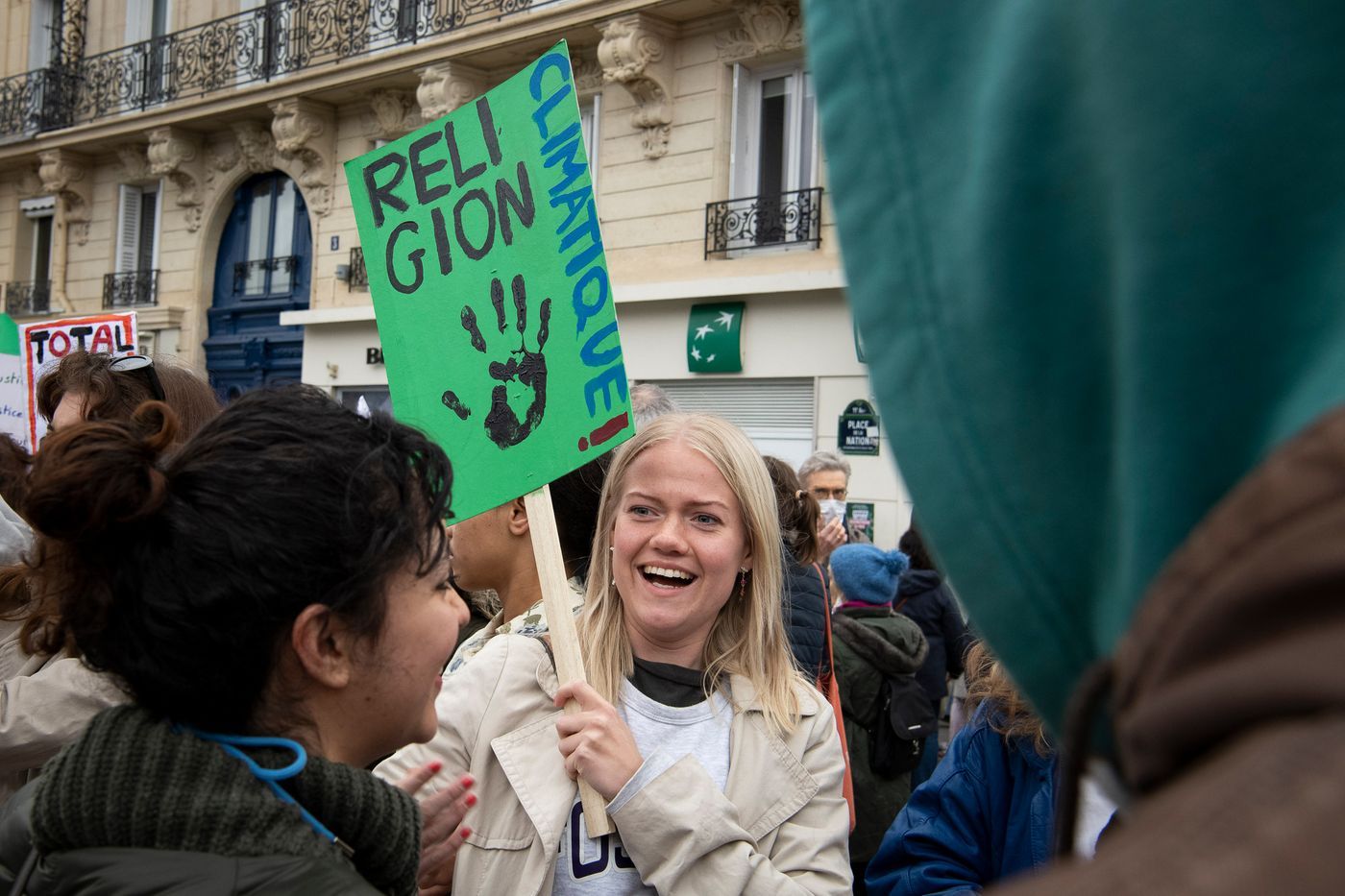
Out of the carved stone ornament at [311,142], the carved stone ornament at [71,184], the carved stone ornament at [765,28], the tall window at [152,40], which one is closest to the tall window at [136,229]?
the carved stone ornament at [71,184]

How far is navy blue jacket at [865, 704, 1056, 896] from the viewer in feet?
7.70

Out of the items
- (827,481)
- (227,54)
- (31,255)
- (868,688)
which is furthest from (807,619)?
(31,255)

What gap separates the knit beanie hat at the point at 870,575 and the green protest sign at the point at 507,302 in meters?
2.67

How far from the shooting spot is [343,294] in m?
16.0

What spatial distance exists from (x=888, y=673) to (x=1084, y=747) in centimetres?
415

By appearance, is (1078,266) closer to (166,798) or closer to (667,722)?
(166,798)

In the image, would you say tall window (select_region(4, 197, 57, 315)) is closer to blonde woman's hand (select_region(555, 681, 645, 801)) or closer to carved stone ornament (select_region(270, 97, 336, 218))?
carved stone ornament (select_region(270, 97, 336, 218))

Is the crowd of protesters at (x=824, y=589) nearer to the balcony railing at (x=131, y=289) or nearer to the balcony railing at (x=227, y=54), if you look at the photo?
the balcony railing at (x=227, y=54)

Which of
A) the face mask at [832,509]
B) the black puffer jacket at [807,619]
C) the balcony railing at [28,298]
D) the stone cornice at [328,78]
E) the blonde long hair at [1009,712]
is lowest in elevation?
the face mask at [832,509]

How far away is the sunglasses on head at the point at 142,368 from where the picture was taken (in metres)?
3.11

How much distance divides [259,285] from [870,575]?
48.9 feet

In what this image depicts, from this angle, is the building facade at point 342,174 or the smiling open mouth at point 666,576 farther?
the building facade at point 342,174

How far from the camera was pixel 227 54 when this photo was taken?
17406 millimetres

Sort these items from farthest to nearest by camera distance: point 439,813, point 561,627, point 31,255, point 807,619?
point 31,255 → point 807,619 → point 561,627 → point 439,813
